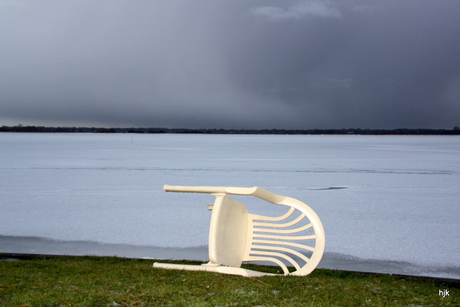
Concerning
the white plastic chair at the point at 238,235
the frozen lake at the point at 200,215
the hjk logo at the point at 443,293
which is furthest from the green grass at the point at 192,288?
the frozen lake at the point at 200,215

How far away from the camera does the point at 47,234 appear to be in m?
7.46

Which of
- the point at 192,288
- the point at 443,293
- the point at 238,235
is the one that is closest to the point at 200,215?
the point at 238,235

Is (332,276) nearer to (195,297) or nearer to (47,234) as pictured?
(195,297)

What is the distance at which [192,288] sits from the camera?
3.86 metres

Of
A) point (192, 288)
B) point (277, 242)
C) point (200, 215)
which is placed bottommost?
point (200, 215)

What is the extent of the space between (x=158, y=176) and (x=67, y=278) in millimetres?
12488

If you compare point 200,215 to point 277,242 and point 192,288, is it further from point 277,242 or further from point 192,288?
point 192,288

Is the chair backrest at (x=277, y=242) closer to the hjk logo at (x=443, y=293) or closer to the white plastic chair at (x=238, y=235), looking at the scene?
the white plastic chair at (x=238, y=235)

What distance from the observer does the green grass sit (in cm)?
349

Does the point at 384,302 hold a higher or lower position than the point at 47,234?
higher

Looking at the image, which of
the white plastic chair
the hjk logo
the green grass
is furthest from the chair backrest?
the hjk logo

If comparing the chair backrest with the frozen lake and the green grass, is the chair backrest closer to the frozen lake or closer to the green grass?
the green grass

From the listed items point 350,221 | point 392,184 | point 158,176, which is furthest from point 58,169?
point 350,221

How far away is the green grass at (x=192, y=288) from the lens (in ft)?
11.5
